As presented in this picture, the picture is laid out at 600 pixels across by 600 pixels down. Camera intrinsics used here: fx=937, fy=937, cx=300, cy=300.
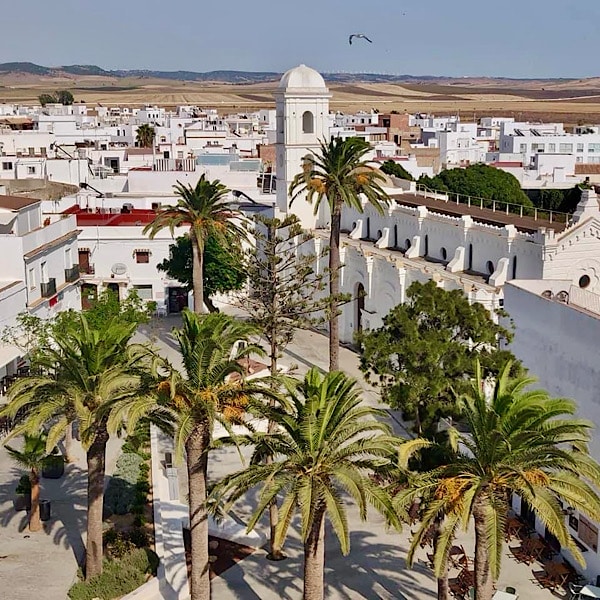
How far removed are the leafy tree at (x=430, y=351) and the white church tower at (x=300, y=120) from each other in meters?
26.5

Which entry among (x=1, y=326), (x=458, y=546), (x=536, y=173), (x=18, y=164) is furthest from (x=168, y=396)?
(x=536, y=173)

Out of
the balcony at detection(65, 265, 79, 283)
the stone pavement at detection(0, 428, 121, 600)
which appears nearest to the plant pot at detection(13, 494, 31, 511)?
the stone pavement at detection(0, 428, 121, 600)

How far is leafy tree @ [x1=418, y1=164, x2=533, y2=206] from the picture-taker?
63.9m

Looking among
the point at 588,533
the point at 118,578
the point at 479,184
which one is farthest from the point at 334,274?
the point at 479,184

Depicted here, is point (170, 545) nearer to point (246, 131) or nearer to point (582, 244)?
point (582, 244)

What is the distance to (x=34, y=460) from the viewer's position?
22219 millimetres

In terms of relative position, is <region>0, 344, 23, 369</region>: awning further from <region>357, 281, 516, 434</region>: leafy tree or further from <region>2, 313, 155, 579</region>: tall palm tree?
<region>357, 281, 516, 434</region>: leafy tree

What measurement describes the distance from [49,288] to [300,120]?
19.2 metres

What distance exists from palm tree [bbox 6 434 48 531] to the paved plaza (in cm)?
41

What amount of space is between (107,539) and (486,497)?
34.1 feet

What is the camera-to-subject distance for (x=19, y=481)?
25641 mm

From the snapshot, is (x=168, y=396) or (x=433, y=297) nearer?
(x=168, y=396)

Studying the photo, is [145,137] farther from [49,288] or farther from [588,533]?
[588,533]

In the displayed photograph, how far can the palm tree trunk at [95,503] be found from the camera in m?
19.9
